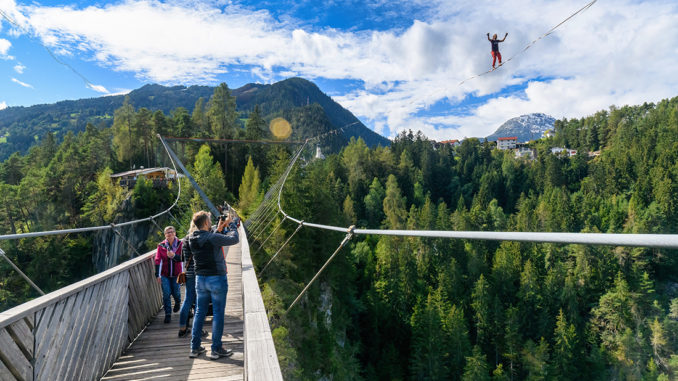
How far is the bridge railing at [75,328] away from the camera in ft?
7.37

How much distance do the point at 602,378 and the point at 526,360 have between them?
333 inches

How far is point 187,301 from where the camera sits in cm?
445

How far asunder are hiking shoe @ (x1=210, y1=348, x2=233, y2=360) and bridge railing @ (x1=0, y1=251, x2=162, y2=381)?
1.01 meters

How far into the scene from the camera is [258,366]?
2.21 metres

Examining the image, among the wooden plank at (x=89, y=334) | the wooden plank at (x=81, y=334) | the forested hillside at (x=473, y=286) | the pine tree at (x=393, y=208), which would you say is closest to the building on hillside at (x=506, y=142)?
the forested hillside at (x=473, y=286)

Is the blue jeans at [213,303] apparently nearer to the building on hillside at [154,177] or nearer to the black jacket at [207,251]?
the black jacket at [207,251]

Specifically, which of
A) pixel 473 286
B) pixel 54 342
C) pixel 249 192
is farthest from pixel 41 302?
pixel 473 286

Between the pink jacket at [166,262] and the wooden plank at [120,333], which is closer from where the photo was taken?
the wooden plank at [120,333]

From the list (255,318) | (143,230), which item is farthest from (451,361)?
(255,318)

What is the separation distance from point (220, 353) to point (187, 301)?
3.29 ft

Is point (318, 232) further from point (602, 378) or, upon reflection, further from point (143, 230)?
point (602, 378)

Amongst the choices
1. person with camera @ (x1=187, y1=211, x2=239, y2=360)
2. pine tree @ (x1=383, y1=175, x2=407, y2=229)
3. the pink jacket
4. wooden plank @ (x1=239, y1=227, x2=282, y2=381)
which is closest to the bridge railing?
the pink jacket

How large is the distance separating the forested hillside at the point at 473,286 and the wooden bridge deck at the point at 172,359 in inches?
399

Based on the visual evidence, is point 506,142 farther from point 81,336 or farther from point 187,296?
point 81,336
